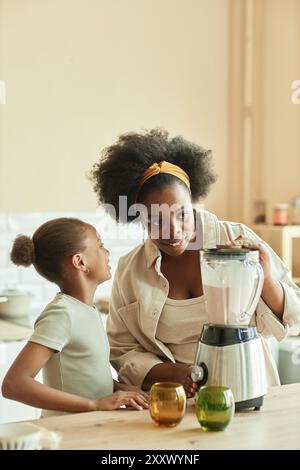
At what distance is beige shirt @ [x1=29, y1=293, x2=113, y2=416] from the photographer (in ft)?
5.37

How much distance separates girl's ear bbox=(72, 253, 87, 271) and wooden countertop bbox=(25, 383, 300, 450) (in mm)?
369

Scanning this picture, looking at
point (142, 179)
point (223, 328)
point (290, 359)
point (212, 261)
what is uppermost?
point (142, 179)

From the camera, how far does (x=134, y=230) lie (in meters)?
3.61

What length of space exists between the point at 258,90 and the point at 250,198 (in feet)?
1.81

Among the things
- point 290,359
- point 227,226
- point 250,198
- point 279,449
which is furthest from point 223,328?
point 250,198

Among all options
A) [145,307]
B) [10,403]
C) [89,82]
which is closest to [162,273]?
[145,307]

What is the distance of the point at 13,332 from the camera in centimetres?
274

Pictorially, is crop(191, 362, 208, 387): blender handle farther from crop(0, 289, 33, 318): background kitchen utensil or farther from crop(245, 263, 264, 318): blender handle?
crop(0, 289, 33, 318): background kitchen utensil

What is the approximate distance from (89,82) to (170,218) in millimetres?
1874

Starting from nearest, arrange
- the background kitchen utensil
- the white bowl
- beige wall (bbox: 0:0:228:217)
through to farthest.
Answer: the white bowl < the background kitchen utensil < beige wall (bbox: 0:0:228:217)

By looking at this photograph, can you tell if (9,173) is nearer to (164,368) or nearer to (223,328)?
(164,368)

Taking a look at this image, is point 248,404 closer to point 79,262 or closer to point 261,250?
point 261,250

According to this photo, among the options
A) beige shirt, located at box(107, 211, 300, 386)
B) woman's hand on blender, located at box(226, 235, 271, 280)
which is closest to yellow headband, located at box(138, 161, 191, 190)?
beige shirt, located at box(107, 211, 300, 386)

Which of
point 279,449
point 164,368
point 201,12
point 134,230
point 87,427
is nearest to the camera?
point 279,449
